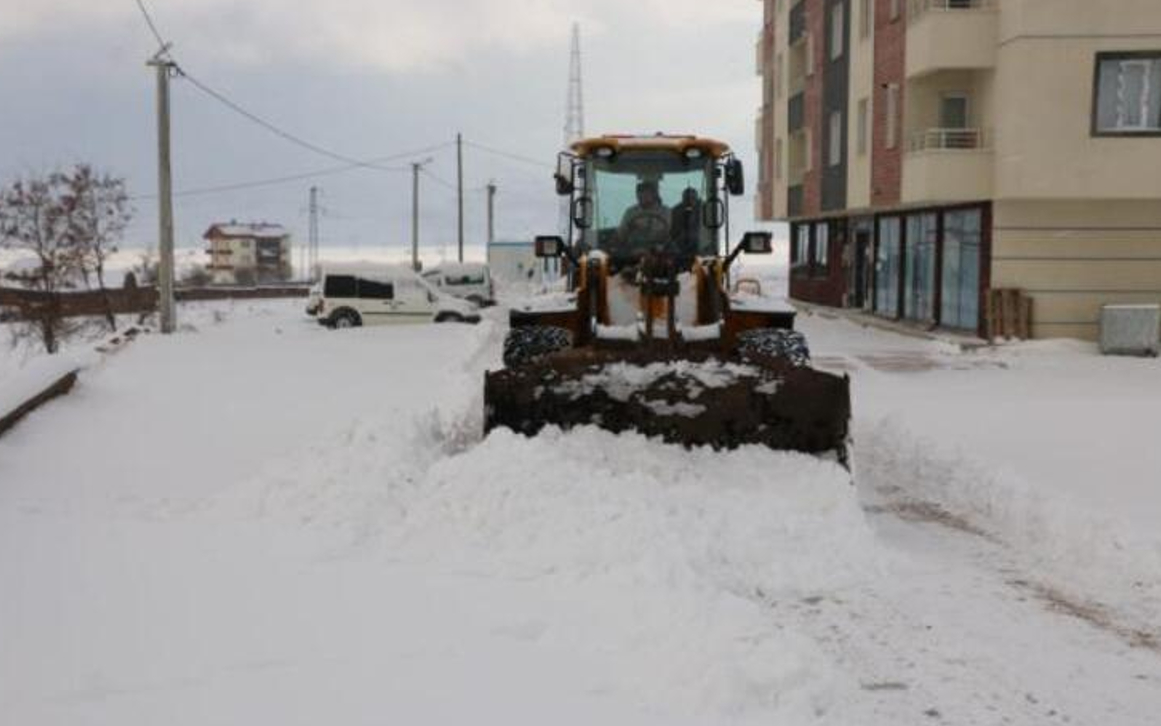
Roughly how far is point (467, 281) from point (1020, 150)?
26057 millimetres

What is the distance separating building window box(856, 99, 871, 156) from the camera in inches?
1179

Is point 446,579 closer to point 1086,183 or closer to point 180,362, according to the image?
Answer: point 180,362

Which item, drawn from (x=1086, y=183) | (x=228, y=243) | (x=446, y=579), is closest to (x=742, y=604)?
(x=446, y=579)

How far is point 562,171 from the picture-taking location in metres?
11.0

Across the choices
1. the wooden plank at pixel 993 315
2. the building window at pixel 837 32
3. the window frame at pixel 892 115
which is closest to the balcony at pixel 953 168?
the wooden plank at pixel 993 315

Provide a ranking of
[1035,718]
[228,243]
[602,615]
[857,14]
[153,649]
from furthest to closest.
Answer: [228,243] < [857,14] < [602,615] < [153,649] < [1035,718]

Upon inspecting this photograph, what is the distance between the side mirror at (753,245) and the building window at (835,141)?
22762mm

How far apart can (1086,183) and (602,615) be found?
1947cm

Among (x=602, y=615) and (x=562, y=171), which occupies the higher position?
(x=562, y=171)

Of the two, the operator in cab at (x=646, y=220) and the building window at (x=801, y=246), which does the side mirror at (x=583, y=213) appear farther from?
the building window at (x=801, y=246)

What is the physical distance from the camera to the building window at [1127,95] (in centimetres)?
2211

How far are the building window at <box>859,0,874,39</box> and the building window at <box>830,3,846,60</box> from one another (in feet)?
6.69

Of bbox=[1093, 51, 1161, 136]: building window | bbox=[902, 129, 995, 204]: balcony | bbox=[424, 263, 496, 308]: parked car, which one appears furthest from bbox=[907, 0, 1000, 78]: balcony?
bbox=[424, 263, 496, 308]: parked car

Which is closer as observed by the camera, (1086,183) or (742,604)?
(742,604)
